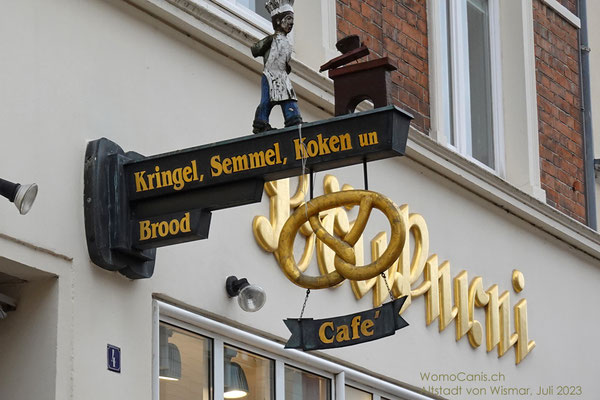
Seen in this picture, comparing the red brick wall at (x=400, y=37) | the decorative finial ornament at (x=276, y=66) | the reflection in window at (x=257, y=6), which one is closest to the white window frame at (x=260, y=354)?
the decorative finial ornament at (x=276, y=66)

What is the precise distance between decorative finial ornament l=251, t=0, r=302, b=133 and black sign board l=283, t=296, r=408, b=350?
3.12ft

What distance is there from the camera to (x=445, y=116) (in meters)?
11.3

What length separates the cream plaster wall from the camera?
7.31 m

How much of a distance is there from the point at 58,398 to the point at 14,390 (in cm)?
27

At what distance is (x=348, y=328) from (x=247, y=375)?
1.57 m

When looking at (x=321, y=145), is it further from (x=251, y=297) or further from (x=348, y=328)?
(x=251, y=297)

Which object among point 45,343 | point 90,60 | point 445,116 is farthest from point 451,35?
point 45,343

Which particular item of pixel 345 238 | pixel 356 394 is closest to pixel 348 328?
pixel 345 238

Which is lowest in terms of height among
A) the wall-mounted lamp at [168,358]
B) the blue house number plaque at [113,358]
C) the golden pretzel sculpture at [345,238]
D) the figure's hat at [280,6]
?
the blue house number plaque at [113,358]

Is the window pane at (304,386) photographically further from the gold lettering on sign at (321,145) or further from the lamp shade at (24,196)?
the lamp shade at (24,196)

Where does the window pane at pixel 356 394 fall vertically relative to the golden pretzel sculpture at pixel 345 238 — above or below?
below

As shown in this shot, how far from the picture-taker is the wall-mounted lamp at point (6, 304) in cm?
742

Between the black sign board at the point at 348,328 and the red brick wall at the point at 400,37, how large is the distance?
316 centimetres

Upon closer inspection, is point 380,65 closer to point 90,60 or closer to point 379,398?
point 90,60
